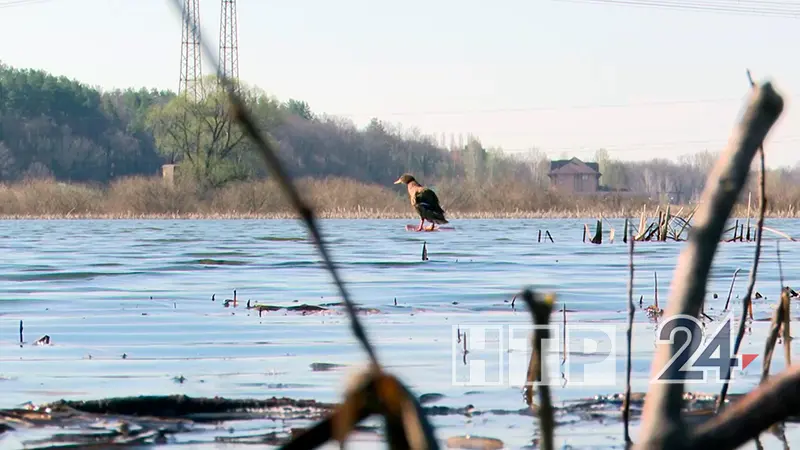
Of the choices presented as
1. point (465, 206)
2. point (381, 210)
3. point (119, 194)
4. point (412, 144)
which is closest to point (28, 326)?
point (381, 210)

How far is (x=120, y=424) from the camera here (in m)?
4.80

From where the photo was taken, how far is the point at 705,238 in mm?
956

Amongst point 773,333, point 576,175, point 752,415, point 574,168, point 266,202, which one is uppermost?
point 574,168

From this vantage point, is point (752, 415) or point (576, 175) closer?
point (752, 415)

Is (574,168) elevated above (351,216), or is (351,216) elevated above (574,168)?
(574,168)

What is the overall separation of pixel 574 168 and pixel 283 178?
445ft

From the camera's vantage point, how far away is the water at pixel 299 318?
618cm

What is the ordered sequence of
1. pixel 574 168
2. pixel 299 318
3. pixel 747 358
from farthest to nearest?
pixel 574 168 < pixel 299 318 < pixel 747 358

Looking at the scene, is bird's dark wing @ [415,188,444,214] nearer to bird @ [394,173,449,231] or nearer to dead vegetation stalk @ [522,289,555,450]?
bird @ [394,173,449,231]

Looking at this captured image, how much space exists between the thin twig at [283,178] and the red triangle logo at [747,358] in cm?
618

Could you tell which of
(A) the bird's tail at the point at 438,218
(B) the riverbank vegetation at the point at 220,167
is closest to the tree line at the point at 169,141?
(B) the riverbank vegetation at the point at 220,167

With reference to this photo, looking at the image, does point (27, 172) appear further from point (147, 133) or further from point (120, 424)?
point (120, 424)

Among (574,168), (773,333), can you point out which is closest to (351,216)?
(773,333)

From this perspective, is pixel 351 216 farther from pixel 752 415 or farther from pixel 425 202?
pixel 752 415
